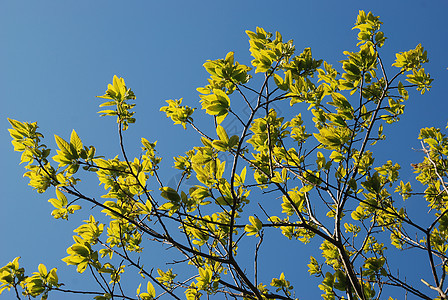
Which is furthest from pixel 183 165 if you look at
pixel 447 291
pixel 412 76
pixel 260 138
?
pixel 447 291

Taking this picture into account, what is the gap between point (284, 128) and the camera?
9.30 ft

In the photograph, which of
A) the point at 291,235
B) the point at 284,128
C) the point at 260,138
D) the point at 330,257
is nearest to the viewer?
the point at 260,138

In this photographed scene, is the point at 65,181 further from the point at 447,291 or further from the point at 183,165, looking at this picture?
the point at 447,291

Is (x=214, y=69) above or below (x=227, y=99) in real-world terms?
above

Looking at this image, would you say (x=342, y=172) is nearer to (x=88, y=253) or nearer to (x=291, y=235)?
(x=291, y=235)

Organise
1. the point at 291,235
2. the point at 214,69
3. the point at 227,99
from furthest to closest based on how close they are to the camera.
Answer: the point at 291,235 → the point at 214,69 → the point at 227,99

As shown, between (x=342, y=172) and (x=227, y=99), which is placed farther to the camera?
(x=342, y=172)

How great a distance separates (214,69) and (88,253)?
1542 mm

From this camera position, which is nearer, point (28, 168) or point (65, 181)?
point (28, 168)

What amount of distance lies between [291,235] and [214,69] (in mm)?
1828

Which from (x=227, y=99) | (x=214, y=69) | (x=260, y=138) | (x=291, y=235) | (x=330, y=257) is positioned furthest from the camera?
(x=330, y=257)

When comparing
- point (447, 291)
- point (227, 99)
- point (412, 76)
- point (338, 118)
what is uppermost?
point (412, 76)

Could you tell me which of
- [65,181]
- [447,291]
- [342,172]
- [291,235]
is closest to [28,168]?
[65,181]

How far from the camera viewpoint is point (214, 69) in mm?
2143
